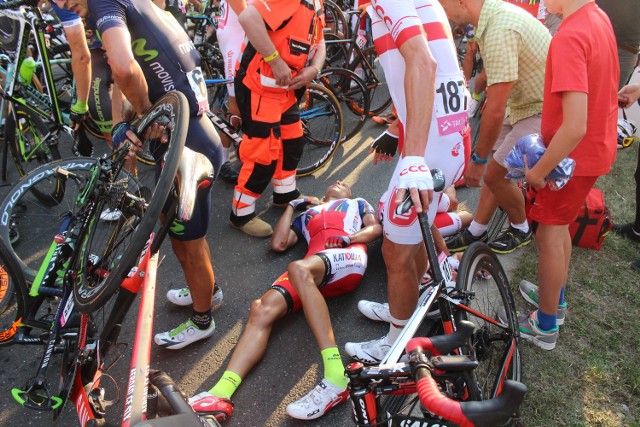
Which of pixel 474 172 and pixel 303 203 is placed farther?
pixel 303 203

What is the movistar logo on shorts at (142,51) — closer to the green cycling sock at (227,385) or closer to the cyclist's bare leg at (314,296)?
the cyclist's bare leg at (314,296)

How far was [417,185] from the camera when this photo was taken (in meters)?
1.95

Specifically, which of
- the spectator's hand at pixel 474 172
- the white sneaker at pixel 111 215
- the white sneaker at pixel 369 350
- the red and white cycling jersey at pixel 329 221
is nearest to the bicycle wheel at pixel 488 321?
the white sneaker at pixel 369 350

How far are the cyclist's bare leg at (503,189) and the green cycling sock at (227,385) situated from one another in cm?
216

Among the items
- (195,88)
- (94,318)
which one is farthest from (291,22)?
(94,318)

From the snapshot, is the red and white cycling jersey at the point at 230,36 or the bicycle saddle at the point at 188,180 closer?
the bicycle saddle at the point at 188,180

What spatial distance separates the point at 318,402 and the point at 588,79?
6.69 feet

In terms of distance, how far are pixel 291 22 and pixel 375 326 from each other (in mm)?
2218

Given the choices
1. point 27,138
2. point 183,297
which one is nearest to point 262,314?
point 183,297

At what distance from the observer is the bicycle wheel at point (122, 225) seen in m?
1.58

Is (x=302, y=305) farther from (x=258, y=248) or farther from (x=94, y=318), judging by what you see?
(x=94, y=318)

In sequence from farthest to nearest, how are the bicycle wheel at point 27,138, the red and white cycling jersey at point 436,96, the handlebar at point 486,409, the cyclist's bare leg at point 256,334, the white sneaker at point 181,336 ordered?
1. the bicycle wheel at point 27,138
2. the white sneaker at point 181,336
3. the cyclist's bare leg at point 256,334
4. the red and white cycling jersey at point 436,96
5. the handlebar at point 486,409

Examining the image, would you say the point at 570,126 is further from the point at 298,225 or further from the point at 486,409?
the point at 298,225

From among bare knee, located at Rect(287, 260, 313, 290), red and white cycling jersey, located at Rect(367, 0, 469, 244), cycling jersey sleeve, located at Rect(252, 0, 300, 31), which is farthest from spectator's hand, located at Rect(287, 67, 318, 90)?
bare knee, located at Rect(287, 260, 313, 290)
